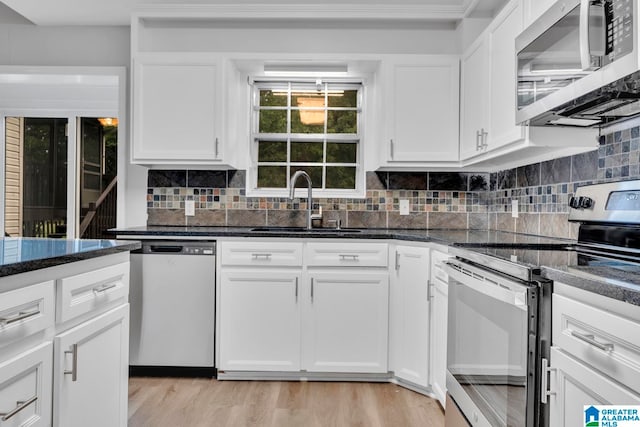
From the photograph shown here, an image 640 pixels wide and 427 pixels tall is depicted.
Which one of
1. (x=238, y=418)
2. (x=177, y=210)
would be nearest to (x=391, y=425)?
(x=238, y=418)

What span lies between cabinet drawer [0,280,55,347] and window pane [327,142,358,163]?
8.59 feet

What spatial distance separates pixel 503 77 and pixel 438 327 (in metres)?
1.29

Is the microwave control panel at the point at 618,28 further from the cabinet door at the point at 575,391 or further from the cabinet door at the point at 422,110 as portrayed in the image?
the cabinet door at the point at 422,110

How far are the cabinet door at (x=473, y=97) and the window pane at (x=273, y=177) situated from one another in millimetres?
1307

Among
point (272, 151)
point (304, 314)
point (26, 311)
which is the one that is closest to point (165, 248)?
point (304, 314)

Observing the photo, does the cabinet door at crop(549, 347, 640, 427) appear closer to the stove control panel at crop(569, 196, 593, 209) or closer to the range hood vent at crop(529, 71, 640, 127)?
the range hood vent at crop(529, 71, 640, 127)

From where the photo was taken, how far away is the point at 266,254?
290 centimetres

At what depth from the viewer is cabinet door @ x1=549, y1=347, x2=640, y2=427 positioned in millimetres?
1021

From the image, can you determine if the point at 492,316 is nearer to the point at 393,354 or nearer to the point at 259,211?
the point at 393,354

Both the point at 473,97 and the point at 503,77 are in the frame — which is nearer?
the point at 503,77

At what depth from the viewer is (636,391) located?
96 centimetres

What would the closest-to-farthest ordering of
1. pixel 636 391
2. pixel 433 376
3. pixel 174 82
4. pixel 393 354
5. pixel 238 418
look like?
pixel 636 391 → pixel 238 418 → pixel 433 376 → pixel 393 354 → pixel 174 82

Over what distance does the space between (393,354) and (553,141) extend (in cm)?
144

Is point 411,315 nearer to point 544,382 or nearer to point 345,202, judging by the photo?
point 345,202
